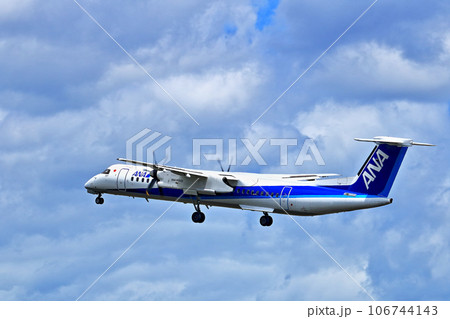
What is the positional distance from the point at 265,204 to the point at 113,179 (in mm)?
12147

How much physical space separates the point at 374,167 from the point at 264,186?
314 inches

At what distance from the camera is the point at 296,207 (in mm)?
57188

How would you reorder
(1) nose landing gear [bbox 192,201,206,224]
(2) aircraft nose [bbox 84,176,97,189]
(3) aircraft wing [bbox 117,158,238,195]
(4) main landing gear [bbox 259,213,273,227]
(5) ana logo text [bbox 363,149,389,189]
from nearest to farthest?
(5) ana logo text [bbox 363,149,389,189] → (3) aircraft wing [bbox 117,158,238,195] → (4) main landing gear [bbox 259,213,273,227] → (1) nose landing gear [bbox 192,201,206,224] → (2) aircraft nose [bbox 84,176,97,189]

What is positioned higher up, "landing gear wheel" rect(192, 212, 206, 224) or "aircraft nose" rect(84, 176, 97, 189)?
"aircraft nose" rect(84, 176, 97, 189)

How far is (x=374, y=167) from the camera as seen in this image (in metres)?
54.6

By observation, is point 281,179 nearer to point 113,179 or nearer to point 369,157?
point 369,157

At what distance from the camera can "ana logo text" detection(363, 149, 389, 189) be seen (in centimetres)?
5425

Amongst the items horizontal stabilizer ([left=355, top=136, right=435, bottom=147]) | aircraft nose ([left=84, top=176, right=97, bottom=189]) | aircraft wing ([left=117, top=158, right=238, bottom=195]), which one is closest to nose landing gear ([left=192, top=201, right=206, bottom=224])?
aircraft wing ([left=117, top=158, right=238, bottom=195])

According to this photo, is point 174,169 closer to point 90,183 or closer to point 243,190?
point 243,190

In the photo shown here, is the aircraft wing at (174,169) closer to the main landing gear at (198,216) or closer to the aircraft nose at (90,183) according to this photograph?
Result: the main landing gear at (198,216)

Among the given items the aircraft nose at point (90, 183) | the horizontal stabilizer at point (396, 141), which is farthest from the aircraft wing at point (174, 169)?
the horizontal stabilizer at point (396, 141)

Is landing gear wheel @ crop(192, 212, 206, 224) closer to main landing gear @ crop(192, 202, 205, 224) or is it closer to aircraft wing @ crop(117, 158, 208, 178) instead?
main landing gear @ crop(192, 202, 205, 224)

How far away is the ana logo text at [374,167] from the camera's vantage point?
178 feet

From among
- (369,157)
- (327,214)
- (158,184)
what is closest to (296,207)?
(327,214)
